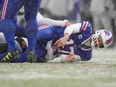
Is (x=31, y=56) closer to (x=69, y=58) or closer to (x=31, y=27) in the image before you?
(x=31, y=27)

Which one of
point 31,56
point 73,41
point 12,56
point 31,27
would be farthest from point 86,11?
point 12,56

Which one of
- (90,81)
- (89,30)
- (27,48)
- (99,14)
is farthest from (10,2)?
(99,14)

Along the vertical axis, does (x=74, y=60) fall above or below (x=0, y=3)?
below

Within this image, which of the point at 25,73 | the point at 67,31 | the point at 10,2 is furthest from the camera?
the point at 67,31

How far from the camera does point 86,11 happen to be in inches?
691

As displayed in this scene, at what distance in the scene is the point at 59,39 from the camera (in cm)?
895

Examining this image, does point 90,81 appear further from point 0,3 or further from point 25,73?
point 0,3

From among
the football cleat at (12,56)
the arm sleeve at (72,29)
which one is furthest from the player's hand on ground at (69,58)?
the football cleat at (12,56)

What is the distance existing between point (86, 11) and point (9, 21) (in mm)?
9504

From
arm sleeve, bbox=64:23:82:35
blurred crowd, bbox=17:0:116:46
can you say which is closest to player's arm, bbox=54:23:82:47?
arm sleeve, bbox=64:23:82:35

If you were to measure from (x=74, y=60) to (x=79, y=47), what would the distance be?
0.23 metres

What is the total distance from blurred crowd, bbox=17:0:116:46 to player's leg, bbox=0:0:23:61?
8.74 m

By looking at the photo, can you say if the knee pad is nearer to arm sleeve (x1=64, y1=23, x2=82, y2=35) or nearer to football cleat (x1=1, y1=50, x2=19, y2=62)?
football cleat (x1=1, y1=50, x2=19, y2=62)

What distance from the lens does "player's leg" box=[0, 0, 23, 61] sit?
8.19 m
